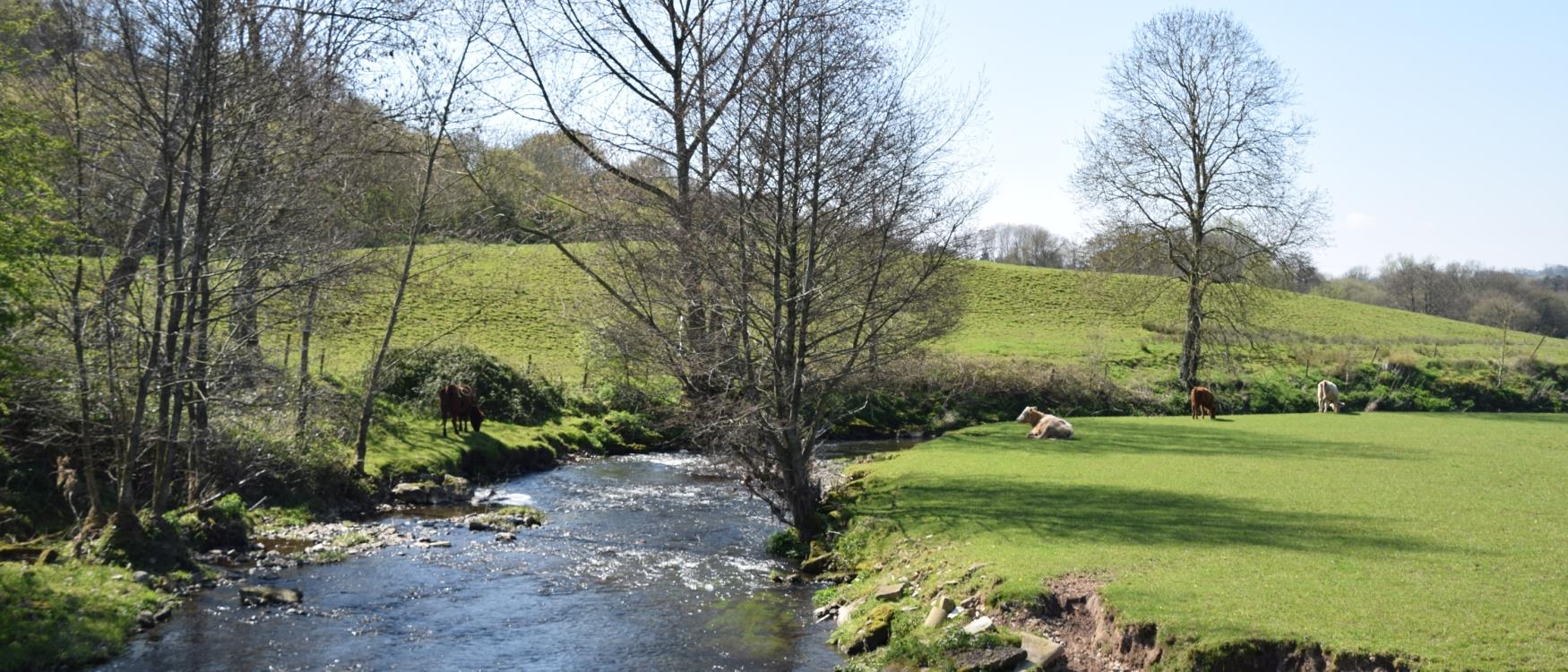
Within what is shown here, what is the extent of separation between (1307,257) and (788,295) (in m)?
31.8

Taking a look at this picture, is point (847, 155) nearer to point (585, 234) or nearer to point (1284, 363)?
point (585, 234)

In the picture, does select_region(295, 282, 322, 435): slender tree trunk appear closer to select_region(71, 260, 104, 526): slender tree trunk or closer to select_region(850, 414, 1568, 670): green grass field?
select_region(71, 260, 104, 526): slender tree trunk

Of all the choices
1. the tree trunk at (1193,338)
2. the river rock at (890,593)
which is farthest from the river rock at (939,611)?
the tree trunk at (1193,338)

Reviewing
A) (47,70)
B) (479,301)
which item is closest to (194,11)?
(47,70)

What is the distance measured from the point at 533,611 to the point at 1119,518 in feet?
27.5

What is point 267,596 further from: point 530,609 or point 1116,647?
point 1116,647

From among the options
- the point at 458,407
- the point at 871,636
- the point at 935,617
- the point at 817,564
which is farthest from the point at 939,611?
the point at 458,407

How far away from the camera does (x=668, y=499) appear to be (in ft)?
69.8

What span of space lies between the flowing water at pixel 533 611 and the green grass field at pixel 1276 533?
223cm

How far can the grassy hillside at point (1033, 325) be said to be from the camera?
141 ft

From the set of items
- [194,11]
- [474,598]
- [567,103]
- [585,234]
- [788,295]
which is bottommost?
[474,598]

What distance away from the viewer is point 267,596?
42.9 ft

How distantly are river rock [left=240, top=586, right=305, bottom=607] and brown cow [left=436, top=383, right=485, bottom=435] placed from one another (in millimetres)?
12850

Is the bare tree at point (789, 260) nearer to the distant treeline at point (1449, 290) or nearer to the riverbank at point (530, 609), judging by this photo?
the riverbank at point (530, 609)
